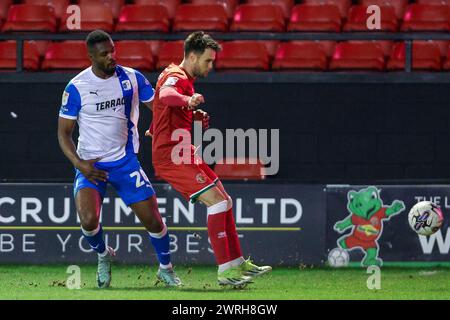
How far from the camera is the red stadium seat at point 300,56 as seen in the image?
11938 millimetres

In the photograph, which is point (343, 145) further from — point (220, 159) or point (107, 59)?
point (107, 59)

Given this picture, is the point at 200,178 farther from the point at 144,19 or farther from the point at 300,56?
the point at 144,19

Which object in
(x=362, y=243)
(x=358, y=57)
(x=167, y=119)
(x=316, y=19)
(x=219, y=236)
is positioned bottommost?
(x=362, y=243)

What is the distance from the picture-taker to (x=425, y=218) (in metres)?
9.10

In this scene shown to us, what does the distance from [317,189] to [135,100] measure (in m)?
2.56

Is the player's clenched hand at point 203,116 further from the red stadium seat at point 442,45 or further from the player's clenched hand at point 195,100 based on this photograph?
the red stadium seat at point 442,45

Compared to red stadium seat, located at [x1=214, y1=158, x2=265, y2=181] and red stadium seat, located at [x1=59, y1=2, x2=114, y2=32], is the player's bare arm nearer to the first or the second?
red stadium seat, located at [x1=214, y1=158, x2=265, y2=181]

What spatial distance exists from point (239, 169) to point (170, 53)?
6.10 feet

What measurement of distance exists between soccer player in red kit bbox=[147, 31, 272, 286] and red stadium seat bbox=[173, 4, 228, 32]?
171 inches

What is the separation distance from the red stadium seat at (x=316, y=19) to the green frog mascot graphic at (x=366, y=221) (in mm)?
2726

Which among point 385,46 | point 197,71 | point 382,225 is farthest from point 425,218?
point 385,46

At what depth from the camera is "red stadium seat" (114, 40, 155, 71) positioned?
1208cm

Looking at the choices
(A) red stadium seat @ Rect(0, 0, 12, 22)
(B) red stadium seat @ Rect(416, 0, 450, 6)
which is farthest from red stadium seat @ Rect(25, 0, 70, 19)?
(B) red stadium seat @ Rect(416, 0, 450, 6)

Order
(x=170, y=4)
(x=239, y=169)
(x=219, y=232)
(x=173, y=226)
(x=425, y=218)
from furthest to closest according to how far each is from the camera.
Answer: (x=170, y=4), (x=239, y=169), (x=173, y=226), (x=425, y=218), (x=219, y=232)
